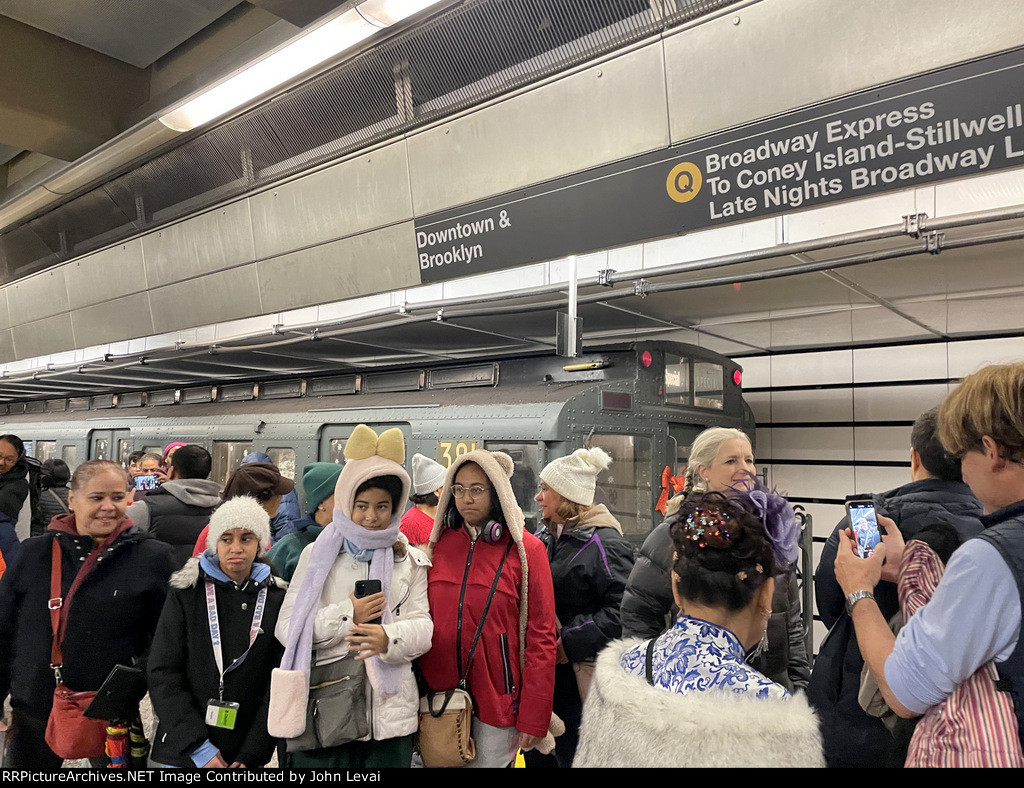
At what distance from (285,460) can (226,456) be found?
154 centimetres

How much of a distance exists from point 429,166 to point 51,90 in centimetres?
363

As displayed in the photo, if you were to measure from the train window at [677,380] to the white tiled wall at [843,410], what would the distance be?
3.80 feet

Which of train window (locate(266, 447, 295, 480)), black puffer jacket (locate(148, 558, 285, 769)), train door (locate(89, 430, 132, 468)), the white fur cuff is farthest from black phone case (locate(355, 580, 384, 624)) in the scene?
train door (locate(89, 430, 132, 468))

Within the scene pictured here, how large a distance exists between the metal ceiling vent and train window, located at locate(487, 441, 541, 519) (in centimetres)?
253

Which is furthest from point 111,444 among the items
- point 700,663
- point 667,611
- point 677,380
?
point 700,663

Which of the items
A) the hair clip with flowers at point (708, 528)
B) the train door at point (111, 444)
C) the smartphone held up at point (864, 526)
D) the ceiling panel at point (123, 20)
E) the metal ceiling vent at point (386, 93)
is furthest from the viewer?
the train door at point (111, 444)

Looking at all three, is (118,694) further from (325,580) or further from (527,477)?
(527,477)

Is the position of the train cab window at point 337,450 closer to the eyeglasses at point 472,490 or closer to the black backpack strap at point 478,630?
the eyeglasses at point 472,490

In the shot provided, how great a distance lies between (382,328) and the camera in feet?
21.2

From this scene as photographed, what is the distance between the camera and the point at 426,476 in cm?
427

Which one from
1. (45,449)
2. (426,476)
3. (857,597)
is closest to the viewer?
(857,597)

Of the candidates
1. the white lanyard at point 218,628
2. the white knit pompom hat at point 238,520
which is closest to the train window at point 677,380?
the white knit pompom hat at point 238,520

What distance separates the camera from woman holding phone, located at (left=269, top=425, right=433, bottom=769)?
256 cm

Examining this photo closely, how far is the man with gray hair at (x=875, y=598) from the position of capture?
206 centimetres
